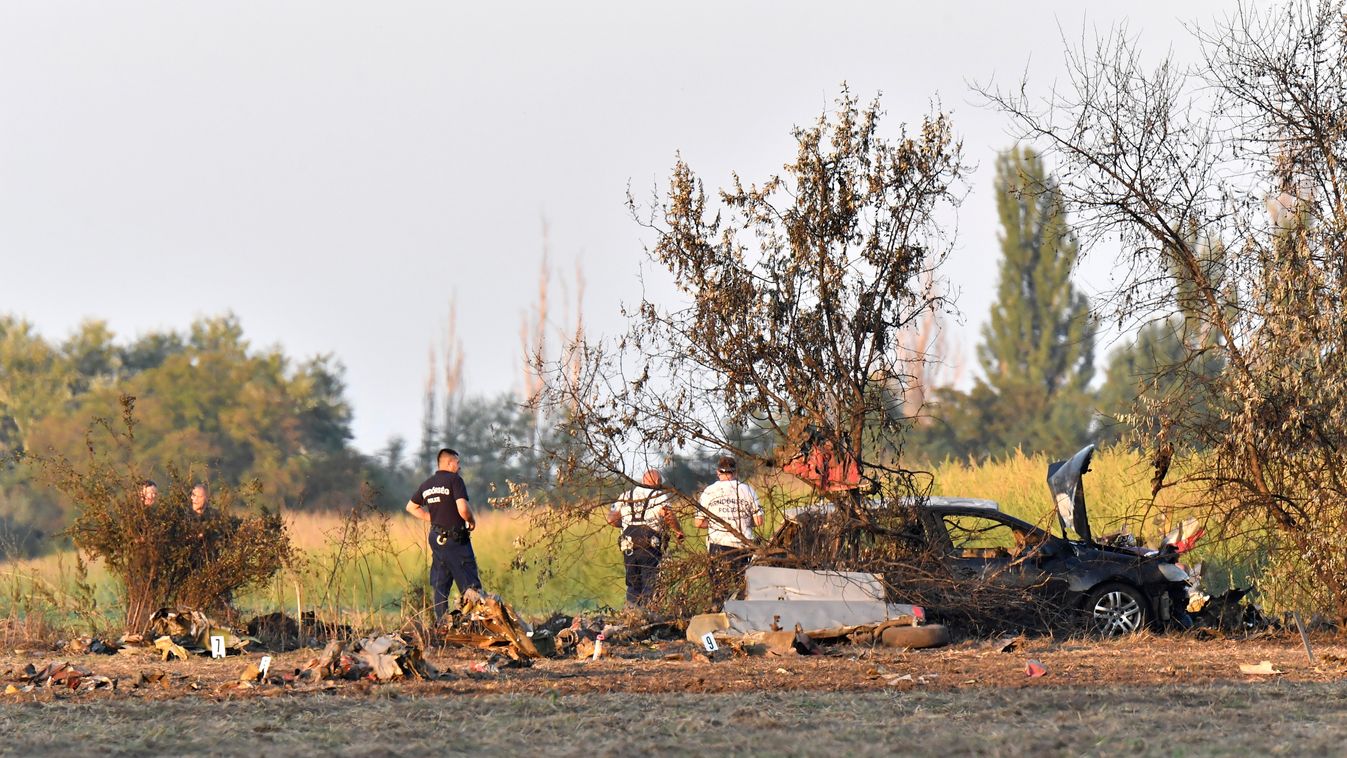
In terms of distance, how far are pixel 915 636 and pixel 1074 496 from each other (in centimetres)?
248

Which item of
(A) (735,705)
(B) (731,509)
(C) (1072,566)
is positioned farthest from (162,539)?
(C) (1072,566)

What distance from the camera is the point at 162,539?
14398 mm

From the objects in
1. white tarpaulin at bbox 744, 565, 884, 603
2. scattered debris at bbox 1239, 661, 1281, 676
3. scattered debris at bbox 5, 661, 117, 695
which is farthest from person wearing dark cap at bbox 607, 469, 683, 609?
scattered debris at bbox 1239, 661, 1281, 676

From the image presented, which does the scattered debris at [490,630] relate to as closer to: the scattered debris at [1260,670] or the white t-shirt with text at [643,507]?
the white t-shirt with text at [643,507]

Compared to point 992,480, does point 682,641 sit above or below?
below

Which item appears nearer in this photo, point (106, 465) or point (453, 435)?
point (106, 465)

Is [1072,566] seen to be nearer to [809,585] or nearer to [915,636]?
[915,636]

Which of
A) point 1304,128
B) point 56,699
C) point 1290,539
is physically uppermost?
point 1304,128

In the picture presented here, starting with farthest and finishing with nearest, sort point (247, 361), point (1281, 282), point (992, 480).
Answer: point (247, 361), point (992, 480), point (1281, 282)

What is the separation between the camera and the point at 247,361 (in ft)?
169

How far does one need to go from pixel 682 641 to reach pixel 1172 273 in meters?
5.33

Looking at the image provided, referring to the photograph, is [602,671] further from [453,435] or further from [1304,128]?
[453,435]

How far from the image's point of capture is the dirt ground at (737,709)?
7.83 m

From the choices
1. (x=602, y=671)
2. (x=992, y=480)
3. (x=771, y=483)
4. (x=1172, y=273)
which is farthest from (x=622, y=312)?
(x=992, y=480)
